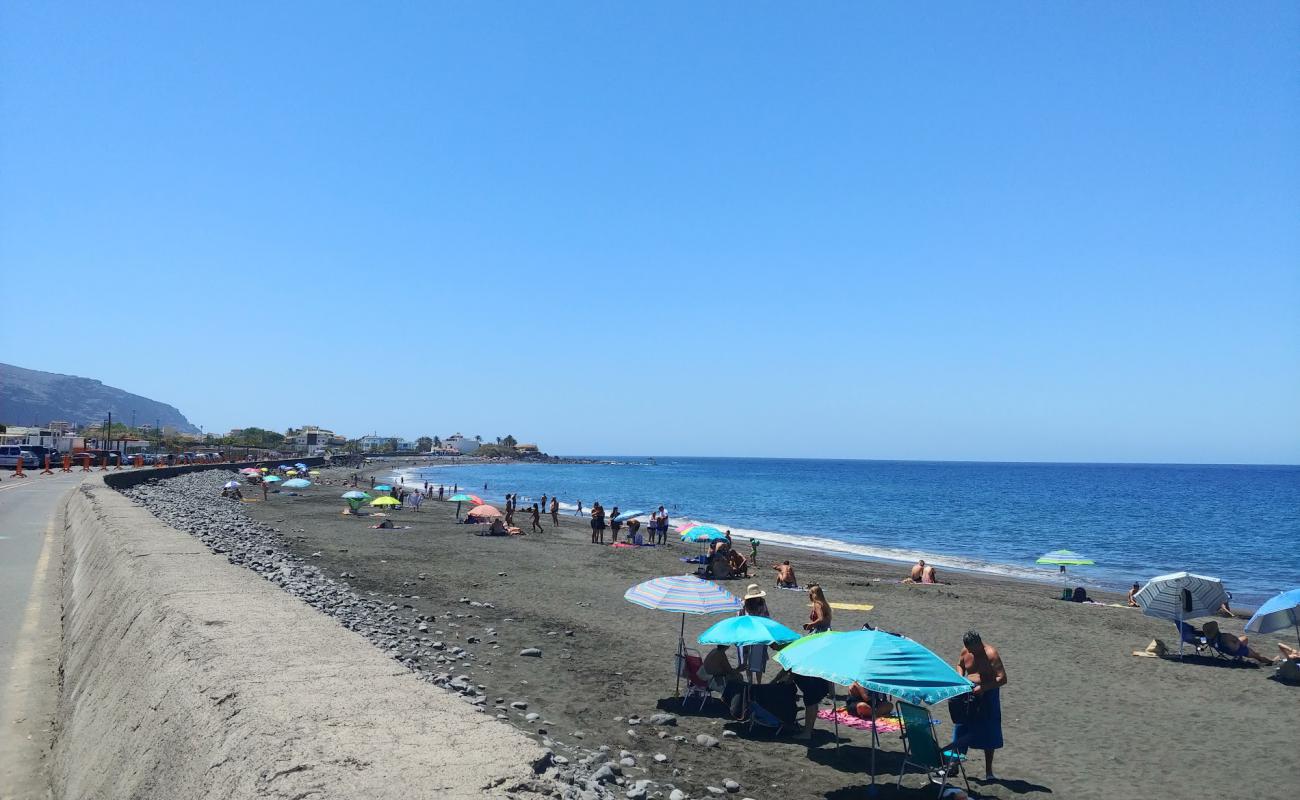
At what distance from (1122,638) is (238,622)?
16022mm

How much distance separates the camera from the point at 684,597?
32.6ft

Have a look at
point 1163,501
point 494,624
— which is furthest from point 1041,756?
point 1163,501

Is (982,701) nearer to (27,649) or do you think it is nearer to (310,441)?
(27,649)

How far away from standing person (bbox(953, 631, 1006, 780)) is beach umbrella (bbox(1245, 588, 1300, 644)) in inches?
289

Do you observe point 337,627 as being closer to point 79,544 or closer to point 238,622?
point 238,622

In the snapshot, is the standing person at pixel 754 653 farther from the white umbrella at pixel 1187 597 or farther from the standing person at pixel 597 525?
the standing person at pixel 597 525

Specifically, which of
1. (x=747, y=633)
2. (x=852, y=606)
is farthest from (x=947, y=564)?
(x=747, y=633)

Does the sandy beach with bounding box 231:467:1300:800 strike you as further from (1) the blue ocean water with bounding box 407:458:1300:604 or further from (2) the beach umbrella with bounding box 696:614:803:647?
(1) the blue ocean water with bounding box 407:458:1300:604

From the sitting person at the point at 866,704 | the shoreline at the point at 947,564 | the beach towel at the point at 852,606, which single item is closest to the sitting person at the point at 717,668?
the sitting person at the point at 866,704

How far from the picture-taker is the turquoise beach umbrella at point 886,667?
671cm

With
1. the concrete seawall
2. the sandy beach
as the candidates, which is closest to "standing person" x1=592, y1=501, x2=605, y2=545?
the sandy beach

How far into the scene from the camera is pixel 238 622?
6.48 metres

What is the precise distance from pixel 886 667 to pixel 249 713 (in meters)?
4.87

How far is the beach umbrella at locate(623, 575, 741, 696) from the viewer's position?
984 centimetres
